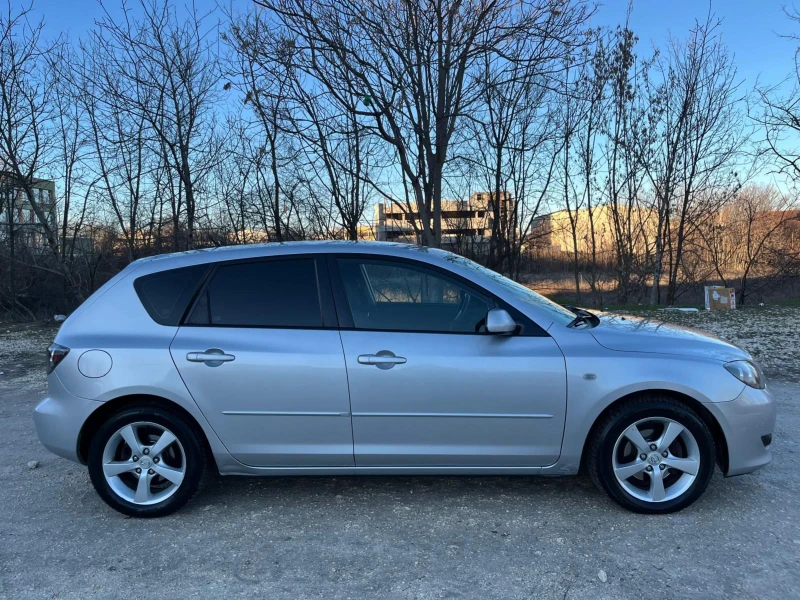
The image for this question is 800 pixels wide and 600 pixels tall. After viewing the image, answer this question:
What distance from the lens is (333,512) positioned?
3.55 m

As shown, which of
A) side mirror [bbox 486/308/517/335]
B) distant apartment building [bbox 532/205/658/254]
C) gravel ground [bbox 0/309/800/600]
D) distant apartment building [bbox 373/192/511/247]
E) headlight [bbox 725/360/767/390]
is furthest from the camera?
distant apartment building [bbox 532/205/658/254]

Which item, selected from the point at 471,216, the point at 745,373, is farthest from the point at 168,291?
the point at 471,216

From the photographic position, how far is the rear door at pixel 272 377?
11.1 ft

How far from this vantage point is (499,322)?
3291 mm

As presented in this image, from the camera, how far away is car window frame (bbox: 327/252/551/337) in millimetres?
3430

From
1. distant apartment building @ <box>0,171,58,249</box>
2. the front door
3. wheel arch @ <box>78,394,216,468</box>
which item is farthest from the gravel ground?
distant apartment building @ <box>0,171,58,249</box>

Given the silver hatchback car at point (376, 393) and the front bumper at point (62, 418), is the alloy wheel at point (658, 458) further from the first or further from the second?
the front bumper at point (62, 418)

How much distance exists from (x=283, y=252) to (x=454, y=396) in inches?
57.9

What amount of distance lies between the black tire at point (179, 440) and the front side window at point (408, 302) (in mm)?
1275

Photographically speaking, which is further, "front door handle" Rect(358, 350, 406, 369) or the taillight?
the taillight

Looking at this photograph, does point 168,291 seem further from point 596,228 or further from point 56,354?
point 596,228

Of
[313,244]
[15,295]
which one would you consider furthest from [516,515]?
[15,295]

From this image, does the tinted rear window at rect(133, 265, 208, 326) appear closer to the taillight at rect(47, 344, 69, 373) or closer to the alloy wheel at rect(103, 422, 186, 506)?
the taillight at rect(47, 344, 69, 373)

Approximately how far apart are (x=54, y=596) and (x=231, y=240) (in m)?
14.4
